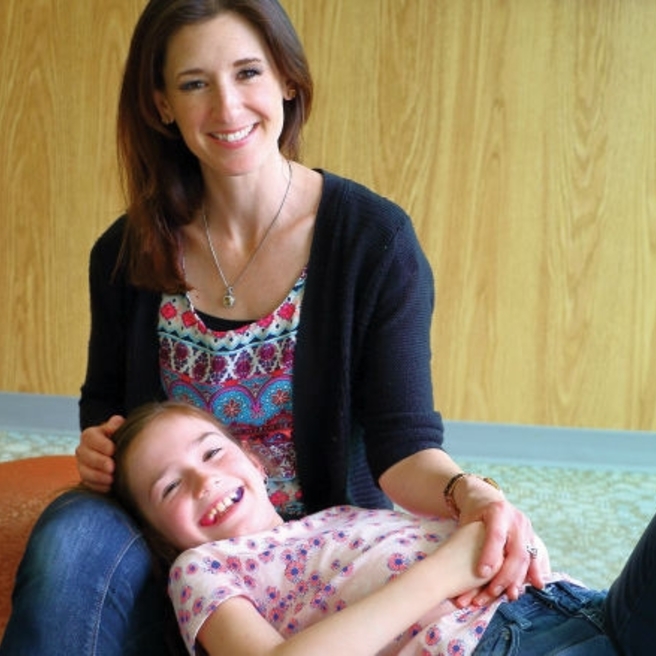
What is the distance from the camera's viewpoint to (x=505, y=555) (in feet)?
3.84

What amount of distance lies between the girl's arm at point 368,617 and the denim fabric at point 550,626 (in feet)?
0.18

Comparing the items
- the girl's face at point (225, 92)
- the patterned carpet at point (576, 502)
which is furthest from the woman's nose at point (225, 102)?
the patterned carpet at point (576, 502)

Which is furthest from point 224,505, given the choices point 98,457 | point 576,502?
point 576,502

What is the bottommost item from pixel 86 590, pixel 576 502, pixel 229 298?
pixel 576 502

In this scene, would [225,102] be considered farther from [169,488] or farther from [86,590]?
[86,590]

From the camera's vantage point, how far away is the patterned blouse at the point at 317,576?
1147 mm

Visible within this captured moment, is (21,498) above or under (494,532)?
under

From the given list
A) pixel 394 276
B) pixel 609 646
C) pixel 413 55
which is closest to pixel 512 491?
pixel 413 55

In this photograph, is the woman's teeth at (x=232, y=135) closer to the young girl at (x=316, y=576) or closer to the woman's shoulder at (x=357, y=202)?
the woman's shoulder at (x=357, y=202)

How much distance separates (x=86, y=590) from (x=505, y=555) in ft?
1.49

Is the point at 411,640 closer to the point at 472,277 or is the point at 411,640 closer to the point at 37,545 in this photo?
the point at 37,545

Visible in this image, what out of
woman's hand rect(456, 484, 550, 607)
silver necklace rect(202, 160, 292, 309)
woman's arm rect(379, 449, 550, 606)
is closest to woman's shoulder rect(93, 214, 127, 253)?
silver necklace rect(202, 160, 292, 309)

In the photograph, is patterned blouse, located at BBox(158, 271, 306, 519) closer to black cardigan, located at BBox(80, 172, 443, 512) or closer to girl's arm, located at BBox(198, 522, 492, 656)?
black cardigan, located at BBox(80, 172, 443, 512)

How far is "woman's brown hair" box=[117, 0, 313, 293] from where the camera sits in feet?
4.72
